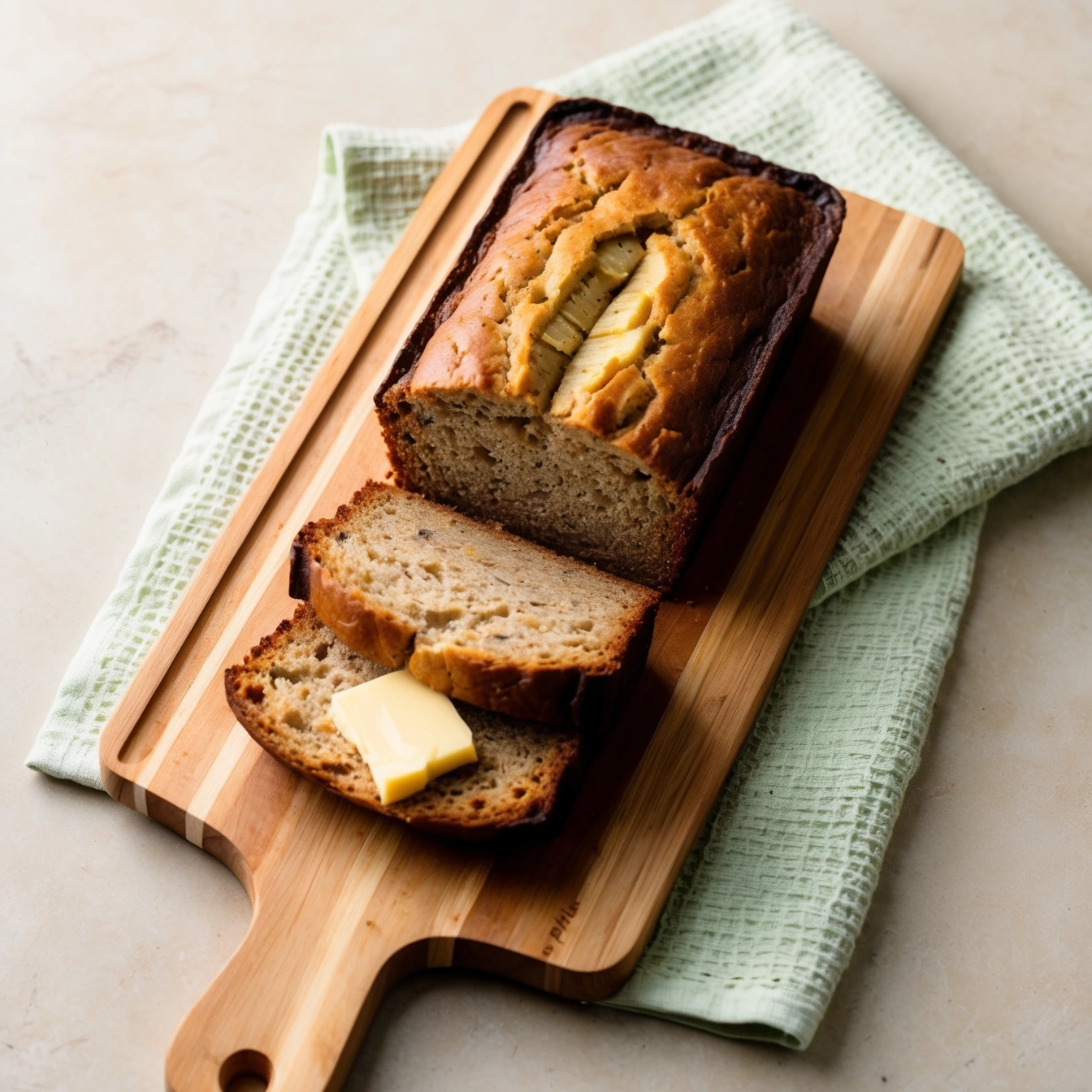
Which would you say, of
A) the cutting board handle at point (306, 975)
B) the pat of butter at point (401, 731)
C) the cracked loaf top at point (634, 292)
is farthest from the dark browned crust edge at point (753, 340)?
the cutting board handle at point (306, 975)

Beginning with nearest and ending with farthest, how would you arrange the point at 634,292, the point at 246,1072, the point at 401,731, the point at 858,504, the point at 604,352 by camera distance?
the point at 246,1072, the point at 401,731, the point at 604,352, the point at 634,292, the point at 858,504

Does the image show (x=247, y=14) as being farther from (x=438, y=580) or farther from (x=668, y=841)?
(x=668, y=841)

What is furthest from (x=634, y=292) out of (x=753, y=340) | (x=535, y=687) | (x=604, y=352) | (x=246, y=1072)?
(x=246, y=1072)

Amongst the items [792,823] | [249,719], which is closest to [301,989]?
[249,719]

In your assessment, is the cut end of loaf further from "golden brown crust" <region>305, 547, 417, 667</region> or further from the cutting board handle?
the cutting board handle

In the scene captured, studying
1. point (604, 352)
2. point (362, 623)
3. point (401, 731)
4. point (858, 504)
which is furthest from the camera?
point (858, 504)

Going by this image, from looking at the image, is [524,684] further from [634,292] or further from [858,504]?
[858,504]
